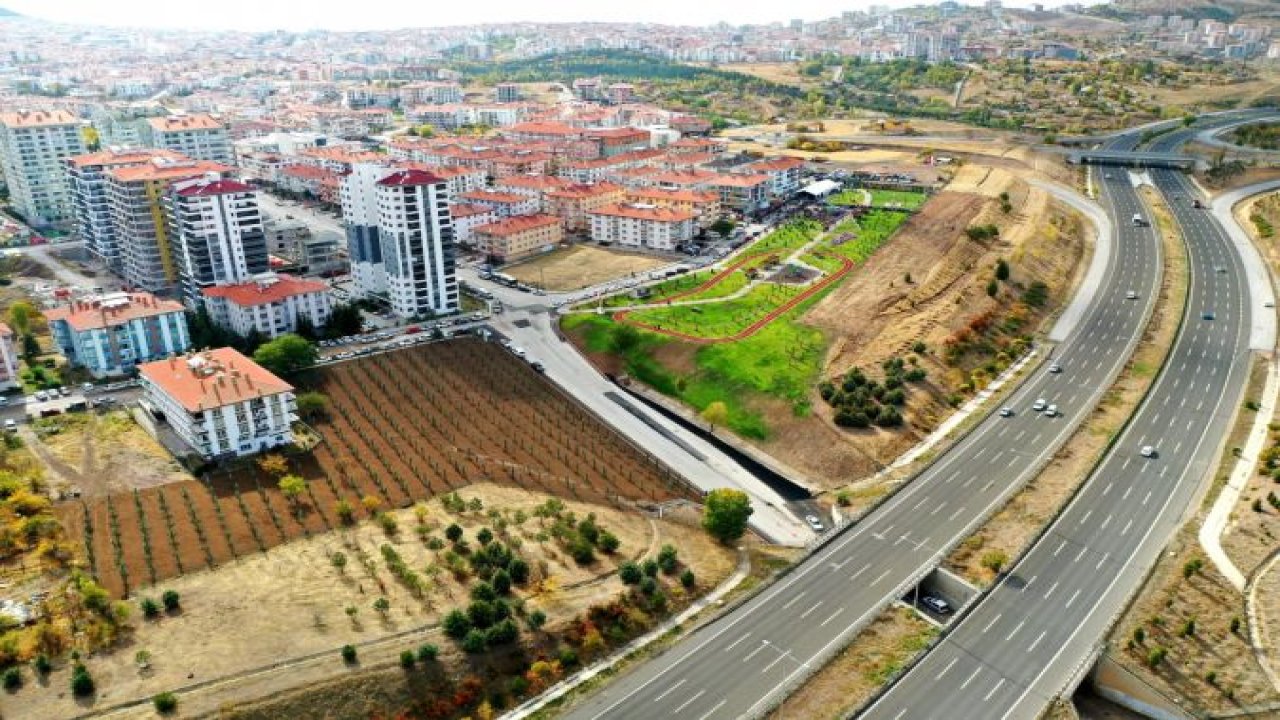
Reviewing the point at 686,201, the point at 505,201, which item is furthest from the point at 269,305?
the point at 686,201

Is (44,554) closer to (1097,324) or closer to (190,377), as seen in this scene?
(190,377)

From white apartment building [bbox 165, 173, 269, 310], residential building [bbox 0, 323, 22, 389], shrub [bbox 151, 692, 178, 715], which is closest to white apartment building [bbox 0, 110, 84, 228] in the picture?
white apartment building [bbox 165, 173, 269, 310]

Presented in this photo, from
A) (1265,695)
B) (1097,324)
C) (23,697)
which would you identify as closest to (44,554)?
(23,697)

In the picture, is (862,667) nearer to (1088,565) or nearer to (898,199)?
(1088,565)

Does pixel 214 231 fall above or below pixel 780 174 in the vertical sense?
above

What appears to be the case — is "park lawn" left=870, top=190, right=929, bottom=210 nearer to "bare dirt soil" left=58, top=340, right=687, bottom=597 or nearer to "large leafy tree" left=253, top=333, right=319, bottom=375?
"bare dirt soil" left=58, top=340, right=687, bottom=597

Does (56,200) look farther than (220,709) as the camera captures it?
Yes
